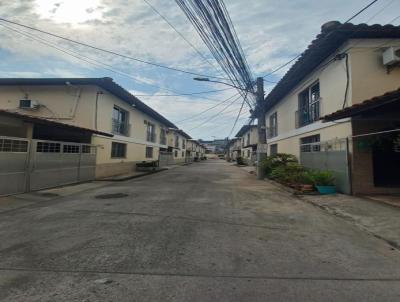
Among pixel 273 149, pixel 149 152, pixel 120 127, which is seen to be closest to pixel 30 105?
pixel 120 127

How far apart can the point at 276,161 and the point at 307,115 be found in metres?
3.27

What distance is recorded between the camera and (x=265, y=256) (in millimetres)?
4375

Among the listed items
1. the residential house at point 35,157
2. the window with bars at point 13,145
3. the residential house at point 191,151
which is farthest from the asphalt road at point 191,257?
the residential house at point 191,151

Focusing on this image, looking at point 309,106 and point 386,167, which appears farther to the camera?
point 309,106

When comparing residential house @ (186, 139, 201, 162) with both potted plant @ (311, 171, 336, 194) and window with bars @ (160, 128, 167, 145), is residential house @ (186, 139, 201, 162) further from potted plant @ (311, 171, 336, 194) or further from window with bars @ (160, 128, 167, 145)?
potted plant @ (311, 171, 336, 194)

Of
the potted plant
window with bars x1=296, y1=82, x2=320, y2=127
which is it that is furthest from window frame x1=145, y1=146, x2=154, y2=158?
the potted plant

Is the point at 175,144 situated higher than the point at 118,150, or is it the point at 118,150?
the point at 175,144

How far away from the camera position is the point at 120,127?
21.7 m

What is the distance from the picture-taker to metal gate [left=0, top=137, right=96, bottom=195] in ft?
32.2

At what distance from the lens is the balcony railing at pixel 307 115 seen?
14.0m

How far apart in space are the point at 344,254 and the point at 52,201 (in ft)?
28.7

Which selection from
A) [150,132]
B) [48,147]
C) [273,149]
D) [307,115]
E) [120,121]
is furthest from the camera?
[150,132]

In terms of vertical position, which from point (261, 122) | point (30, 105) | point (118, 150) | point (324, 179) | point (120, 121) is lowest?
point (324, 179)

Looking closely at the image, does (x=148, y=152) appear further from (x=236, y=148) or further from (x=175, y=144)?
(x=236, y=148)
